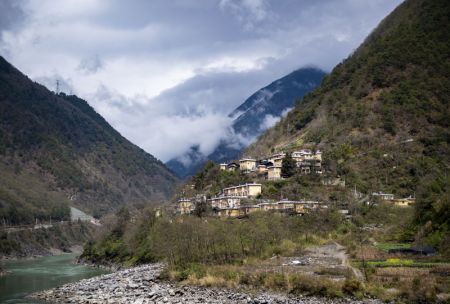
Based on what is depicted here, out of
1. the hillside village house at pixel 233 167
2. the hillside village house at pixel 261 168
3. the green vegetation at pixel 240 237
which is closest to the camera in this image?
the green vegetation at pixel 240 237

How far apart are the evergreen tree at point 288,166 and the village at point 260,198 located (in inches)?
34.1

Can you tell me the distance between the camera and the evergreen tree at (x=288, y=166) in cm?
9288

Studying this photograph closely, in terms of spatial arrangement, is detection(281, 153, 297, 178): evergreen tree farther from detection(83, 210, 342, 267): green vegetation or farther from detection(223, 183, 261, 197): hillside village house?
detection(83, 210, 342, 267): green vegetation

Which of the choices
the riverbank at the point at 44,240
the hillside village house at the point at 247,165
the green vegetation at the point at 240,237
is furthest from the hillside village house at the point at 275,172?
the riverbank at the point at 44,240

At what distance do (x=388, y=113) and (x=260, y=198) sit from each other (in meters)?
34.0

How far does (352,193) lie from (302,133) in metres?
43.0

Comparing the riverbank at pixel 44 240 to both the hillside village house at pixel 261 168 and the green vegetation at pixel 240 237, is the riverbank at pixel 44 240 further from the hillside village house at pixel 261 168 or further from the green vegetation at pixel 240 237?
the green vegetation at pixel 240 237

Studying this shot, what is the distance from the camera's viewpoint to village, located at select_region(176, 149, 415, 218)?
77562mm

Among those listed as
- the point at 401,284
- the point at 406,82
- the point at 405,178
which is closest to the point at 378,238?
the point at 405,178

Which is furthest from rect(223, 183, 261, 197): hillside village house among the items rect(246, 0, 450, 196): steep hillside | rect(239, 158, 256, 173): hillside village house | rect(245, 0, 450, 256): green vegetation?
rect(246, 0, 450, 196): steep hillside

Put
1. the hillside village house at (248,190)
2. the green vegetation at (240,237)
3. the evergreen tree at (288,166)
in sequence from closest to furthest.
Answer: the green vegetation at (240,237)
the hillside village house at (248,190)
the evergreen tree at (288,166)

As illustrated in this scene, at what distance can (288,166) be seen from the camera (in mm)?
93000

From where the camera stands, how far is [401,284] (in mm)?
37031

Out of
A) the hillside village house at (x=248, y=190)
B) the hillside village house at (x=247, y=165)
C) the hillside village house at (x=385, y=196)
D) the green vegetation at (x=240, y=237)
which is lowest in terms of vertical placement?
the green vegetation at (x=240, y=237)
